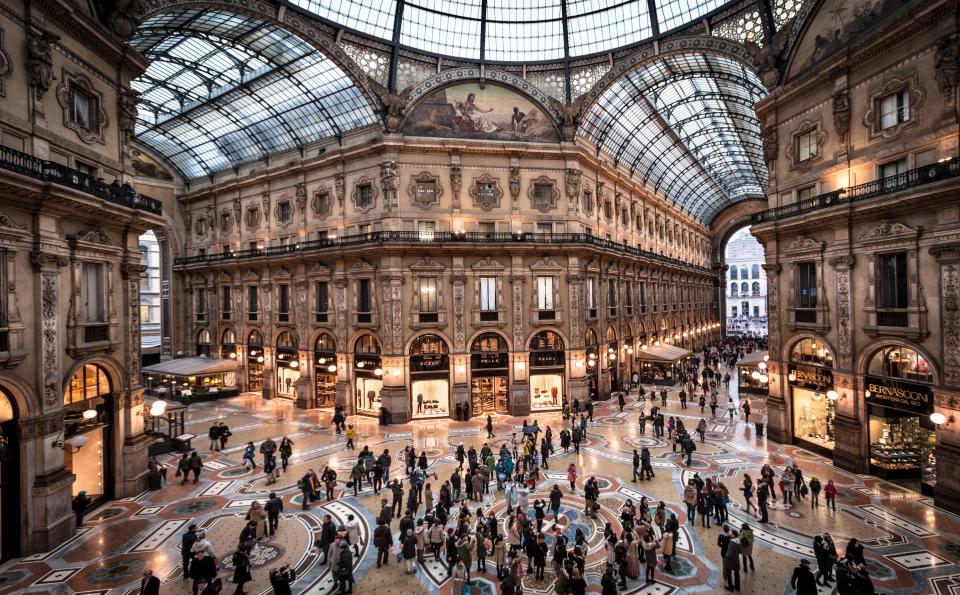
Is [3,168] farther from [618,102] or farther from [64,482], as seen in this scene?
[618,102]

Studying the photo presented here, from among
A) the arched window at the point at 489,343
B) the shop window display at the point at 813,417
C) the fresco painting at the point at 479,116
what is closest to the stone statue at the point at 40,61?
the fresco painting at the point at 479,116

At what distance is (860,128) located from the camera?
18641 mm

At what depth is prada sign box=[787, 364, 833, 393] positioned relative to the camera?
20.0 meters

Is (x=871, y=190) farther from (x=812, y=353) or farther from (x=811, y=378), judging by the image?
(x=811, y=378)

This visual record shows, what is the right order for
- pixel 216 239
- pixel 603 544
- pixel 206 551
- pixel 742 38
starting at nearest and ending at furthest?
pixel 206 551
pixel 603 544
pixel 742 38
pixel 216 239

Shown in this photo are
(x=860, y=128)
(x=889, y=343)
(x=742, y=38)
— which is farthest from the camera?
(x=742, y=38)

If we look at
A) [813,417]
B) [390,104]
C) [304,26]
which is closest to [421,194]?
[390,104]

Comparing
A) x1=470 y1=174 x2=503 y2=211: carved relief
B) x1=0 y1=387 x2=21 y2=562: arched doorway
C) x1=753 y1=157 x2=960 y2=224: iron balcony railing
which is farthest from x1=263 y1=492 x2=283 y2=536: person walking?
x1=753 y1=157 x2=960 y2=224: iron balcony railing

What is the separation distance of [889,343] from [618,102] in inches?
Answer: 962

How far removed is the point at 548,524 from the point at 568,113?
26.0 meters

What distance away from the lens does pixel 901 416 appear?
683 inches

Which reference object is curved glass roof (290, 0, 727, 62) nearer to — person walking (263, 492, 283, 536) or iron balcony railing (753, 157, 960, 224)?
iron balcony railing (753, 157, 960, 224)

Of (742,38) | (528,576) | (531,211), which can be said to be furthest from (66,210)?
(742,38)

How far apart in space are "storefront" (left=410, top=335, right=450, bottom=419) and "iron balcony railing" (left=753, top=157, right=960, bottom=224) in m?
19.1
